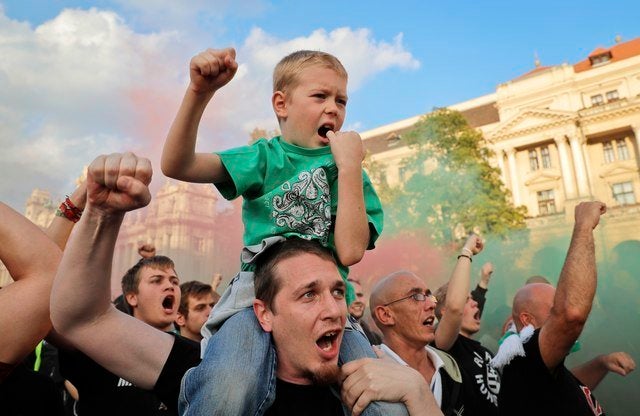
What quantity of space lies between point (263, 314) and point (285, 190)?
0.53m

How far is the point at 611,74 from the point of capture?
33.8 meters

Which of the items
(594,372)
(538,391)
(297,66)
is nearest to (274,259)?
(297,66)

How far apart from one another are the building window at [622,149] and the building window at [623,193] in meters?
2.13

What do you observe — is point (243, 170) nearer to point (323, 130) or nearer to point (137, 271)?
point (323, 130)

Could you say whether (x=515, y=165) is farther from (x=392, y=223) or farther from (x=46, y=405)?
(x=46, y=405)

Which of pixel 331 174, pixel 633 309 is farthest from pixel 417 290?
pixel 633 309

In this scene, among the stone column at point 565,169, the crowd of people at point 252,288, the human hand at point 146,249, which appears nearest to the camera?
the crowd of people at point 252,288

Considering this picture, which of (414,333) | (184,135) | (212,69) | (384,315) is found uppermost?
(212,69)

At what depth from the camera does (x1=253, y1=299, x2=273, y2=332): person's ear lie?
1.87 metres

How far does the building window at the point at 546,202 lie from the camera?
3378cm

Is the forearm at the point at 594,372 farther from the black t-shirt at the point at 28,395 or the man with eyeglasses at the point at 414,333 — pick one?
the black t-shirt at the point at 28,395

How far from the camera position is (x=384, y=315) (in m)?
4.01

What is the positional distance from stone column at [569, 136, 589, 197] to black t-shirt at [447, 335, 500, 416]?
32515mm

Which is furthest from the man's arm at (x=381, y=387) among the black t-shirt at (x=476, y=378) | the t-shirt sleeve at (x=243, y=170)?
the black t-shirt at (x=476, y=378)
